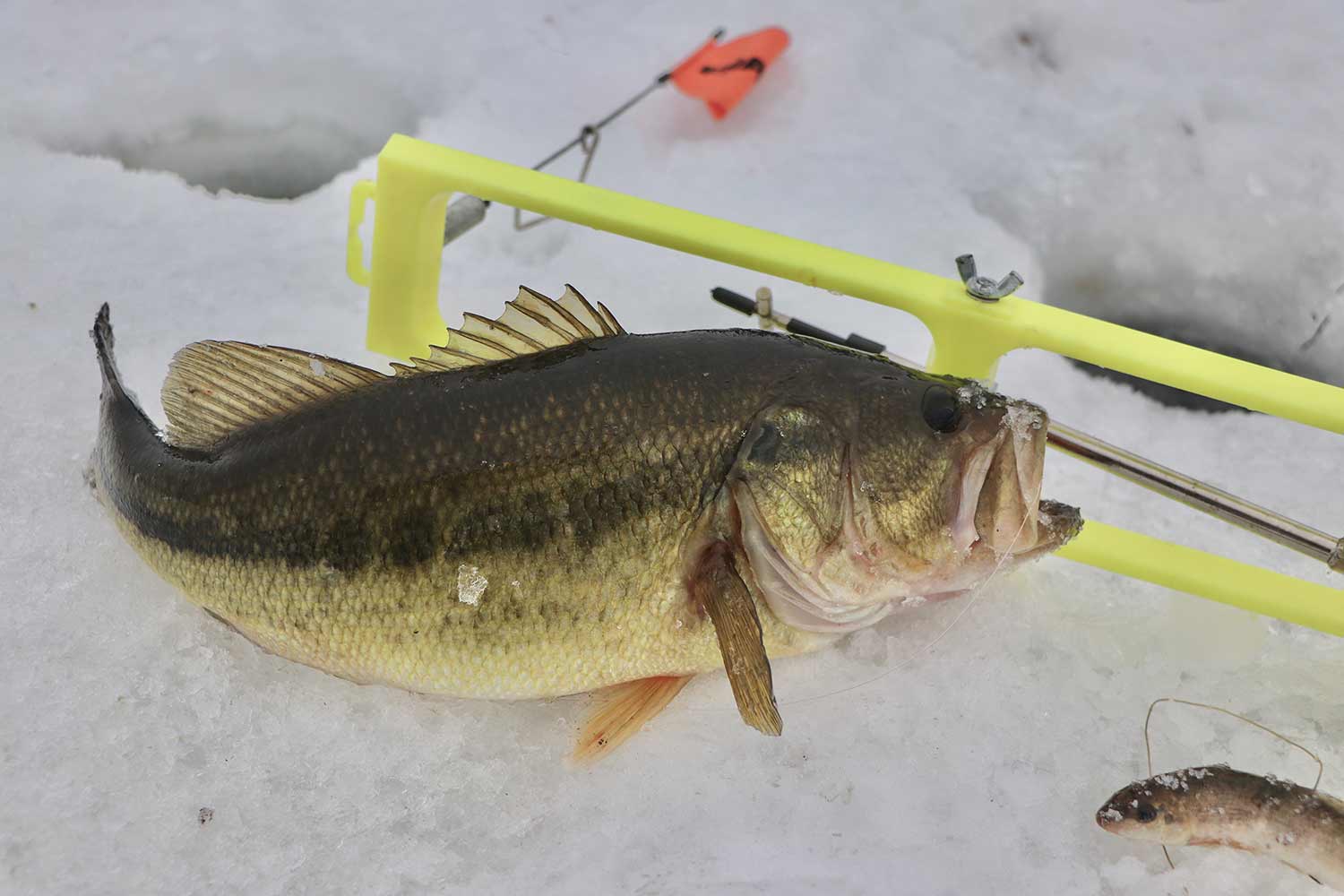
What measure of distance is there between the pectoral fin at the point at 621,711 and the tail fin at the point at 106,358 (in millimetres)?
1096

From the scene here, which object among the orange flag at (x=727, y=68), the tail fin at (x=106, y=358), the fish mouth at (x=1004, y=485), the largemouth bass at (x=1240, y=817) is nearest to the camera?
the largemouth bass at (x=1240, y=817)

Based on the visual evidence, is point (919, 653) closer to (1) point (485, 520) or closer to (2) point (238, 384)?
(1) point (485, 520)

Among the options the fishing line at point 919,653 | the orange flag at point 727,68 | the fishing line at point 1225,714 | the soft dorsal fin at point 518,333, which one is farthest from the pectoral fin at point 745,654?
the orange flag at point 727,68

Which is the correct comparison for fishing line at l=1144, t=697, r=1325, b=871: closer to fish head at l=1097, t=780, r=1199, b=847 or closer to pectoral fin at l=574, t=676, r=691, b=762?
fish head at l=1097, t=780, r=1199, b=847

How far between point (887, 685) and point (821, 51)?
8.34 feet

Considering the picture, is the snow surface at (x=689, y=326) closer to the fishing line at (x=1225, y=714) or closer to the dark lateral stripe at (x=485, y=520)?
the fishing line at (x=1225, y=714)

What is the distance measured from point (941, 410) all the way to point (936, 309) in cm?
49

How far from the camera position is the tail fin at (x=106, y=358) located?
2021 mm

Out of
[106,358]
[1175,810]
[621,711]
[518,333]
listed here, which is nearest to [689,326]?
[518,333]

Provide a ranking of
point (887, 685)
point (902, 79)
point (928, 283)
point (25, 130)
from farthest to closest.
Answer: point (902, 79) < point (25, 130) < point (928, 283) < point (887, 685)

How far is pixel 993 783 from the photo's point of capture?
190cm

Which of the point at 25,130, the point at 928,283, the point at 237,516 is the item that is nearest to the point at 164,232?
the point at 25,130

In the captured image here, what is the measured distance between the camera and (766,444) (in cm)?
176

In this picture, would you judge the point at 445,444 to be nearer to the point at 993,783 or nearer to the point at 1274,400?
the point at 993,783
